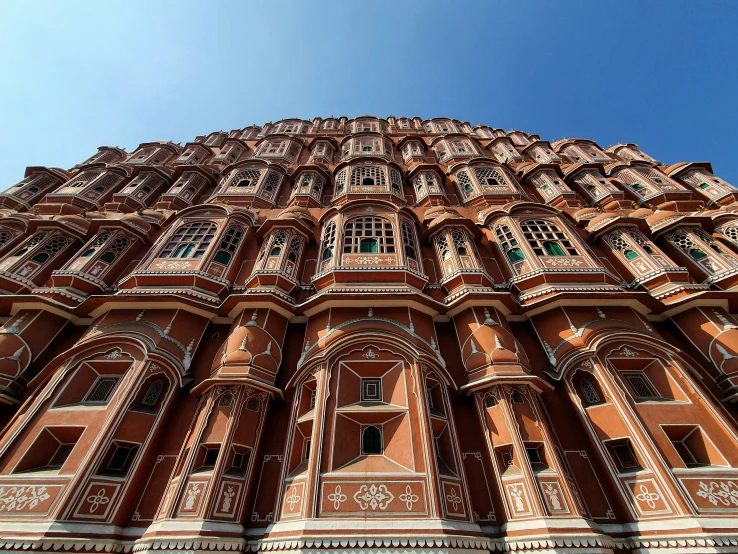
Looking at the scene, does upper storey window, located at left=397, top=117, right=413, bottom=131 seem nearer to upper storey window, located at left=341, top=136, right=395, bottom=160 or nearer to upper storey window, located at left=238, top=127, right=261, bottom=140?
upper storey window, located at left=341, top=136, right=395, bottom=160

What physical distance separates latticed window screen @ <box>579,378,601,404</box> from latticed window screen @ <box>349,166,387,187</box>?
14.2m

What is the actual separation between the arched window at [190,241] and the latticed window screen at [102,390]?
17.4 ft

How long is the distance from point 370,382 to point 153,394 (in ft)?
21.1

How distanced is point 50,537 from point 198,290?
7.42 m

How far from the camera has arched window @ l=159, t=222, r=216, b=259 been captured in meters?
14.6

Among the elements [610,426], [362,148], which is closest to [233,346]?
[610,426]

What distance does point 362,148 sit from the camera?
26.8m

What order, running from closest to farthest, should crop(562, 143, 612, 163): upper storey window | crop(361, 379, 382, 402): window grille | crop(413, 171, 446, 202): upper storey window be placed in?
1. crop(361, 379, 382, 402): window grille
2. crop(413, 171, 446, 202): upper storey window
3. crop(562, 143, 612, 163): upper storey window

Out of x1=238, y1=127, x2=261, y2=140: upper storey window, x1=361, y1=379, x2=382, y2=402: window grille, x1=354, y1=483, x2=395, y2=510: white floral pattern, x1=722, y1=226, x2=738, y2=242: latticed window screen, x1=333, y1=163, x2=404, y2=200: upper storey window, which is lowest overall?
x1=354, y1=483, x2=395, y2=510: white floral pattern

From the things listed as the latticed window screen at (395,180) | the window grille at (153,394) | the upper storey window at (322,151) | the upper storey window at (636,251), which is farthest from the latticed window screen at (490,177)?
the window grille at (153,394)

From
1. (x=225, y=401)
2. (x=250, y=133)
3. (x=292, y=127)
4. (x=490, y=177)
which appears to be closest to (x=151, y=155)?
(x=250, y=133)

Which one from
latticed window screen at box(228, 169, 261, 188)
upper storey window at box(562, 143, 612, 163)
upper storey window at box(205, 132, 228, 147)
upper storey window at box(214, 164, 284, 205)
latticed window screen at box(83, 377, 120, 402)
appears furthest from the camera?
upper storey window at box(205, 132, 228, 147)

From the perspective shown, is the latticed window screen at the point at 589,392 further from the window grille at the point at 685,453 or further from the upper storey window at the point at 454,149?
the upper storey window at the point at 454,149

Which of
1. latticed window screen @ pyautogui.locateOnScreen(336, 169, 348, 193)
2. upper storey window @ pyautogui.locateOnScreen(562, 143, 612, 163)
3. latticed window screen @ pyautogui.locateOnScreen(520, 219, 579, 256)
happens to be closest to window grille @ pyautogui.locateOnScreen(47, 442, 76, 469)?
latticed window screen @ pyautogui.locateOnScreen(336, 169, 348, 193)
